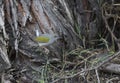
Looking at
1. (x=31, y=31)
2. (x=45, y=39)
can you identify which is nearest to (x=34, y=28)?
(x=31, y=31)

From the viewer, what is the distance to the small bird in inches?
72.1

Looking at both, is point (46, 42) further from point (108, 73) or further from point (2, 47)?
point (108, 73)

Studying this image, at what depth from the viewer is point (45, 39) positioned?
1.83 meters

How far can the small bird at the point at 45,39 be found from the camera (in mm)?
1832

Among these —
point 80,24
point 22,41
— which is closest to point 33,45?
point 22,41

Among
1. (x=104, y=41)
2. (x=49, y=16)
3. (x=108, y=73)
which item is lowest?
(x=108, y=73)

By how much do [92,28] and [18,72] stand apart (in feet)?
1.64

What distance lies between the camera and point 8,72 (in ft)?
6.21

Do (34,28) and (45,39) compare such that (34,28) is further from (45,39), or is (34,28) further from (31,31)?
(45,39)

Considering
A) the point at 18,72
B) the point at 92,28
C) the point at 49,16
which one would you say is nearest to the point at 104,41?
the point at 92,28

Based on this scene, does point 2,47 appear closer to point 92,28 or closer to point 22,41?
point 22,41

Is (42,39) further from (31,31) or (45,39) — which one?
(31,31)

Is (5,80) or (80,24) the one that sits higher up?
(80,24)

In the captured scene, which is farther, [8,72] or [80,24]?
[80,24]
